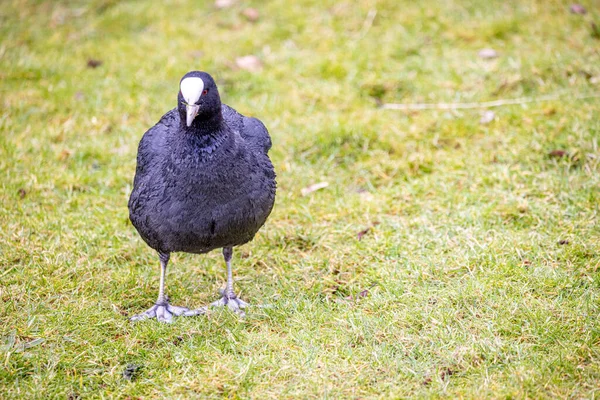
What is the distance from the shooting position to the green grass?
360 centimetres

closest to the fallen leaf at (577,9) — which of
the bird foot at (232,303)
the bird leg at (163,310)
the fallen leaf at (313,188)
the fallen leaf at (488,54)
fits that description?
the fallen leaf at (488,54)

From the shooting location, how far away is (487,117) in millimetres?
6016

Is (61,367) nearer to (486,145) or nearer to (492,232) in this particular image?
(492,232)

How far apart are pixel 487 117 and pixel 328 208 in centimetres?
193

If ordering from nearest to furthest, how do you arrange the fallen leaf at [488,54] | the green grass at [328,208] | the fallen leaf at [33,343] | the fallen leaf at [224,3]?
1. the green grass at [328,208]
2. the fallen leaf at [33,343]
3. the fallen leaf at [488,54]
4. the fallen leaf at [224,3]

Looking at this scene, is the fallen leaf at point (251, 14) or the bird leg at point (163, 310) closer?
the bird leg at point (163, 310)

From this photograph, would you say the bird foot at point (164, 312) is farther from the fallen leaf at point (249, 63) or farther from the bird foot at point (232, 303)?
the fallen leaf at point (249, 63)

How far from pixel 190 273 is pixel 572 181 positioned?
3023 millimetres

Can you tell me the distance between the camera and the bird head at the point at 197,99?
142 inches

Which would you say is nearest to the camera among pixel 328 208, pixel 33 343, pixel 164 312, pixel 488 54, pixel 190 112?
pixel 190 112

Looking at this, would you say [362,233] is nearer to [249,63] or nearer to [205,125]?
[205,125]

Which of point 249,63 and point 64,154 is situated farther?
point 249,63

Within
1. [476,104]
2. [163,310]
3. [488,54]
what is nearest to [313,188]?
[163,310]

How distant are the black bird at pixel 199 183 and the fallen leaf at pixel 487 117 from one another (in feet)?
9.01
